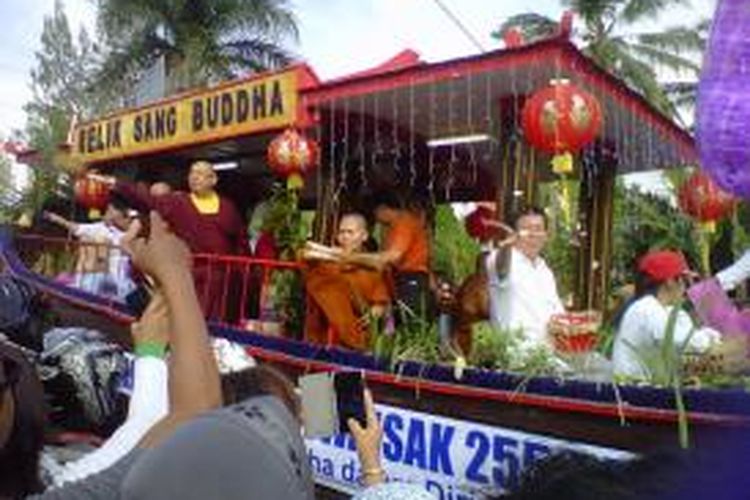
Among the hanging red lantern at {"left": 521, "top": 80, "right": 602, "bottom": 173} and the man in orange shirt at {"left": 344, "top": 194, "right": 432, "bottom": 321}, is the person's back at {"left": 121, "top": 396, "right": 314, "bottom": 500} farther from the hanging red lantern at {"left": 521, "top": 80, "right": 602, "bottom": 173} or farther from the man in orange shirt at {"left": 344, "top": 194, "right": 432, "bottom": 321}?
the man in orange shirt at {"left": 344, "top": 194, "right": 432, "bottom": 321}

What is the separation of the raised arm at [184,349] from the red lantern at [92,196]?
24.7ft

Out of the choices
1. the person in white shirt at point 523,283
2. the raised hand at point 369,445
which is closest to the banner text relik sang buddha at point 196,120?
the person in white shirt at point 523,283

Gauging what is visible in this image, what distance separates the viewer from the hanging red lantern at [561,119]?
5.77 m

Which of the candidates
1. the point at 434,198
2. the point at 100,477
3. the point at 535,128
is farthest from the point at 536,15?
the point at 100,477

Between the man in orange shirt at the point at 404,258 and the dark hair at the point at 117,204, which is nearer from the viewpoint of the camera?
the man in orange shirt at the point at 404,258

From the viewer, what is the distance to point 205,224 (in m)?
7.11

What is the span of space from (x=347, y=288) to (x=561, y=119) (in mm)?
1468

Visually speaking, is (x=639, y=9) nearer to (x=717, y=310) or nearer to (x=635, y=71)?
(x=635, y=71)

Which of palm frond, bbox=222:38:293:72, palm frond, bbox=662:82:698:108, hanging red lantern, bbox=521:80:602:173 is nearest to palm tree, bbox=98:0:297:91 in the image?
palm frond, bbox=222:38:293:72

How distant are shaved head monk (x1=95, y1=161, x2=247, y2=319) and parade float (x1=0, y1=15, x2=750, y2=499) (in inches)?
3.6

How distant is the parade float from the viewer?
488cm

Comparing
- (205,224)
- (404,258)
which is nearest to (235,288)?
(205,224)

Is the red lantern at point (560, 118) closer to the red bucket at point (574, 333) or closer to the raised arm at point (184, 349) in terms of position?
the red bucket at point (574, 333)

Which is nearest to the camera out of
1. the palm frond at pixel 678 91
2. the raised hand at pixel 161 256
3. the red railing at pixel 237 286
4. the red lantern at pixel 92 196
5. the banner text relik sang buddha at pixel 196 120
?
the raised hand at pixel 161 256
